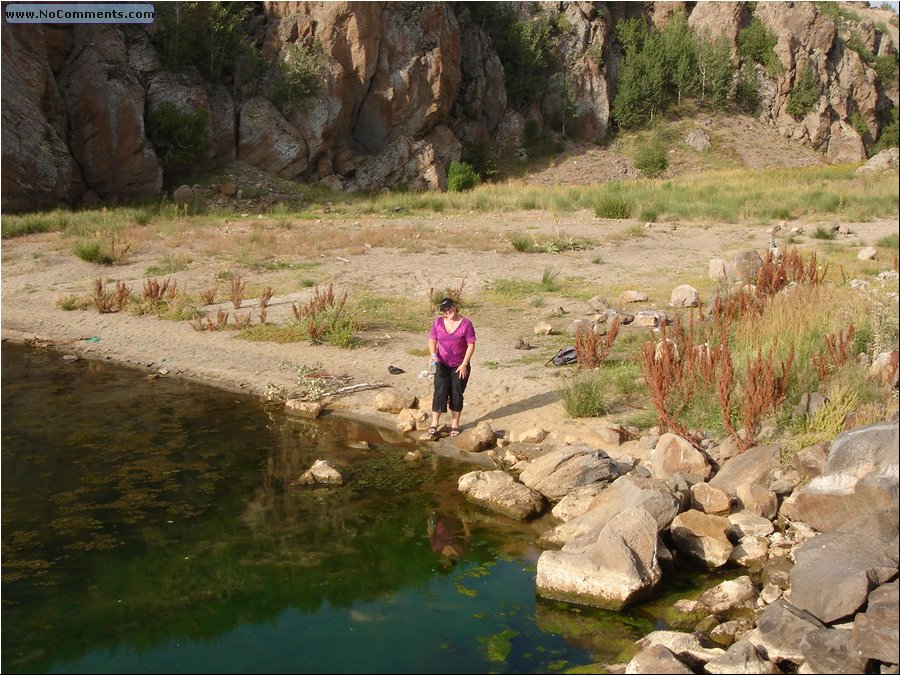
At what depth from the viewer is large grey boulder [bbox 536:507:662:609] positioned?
635 centimetres

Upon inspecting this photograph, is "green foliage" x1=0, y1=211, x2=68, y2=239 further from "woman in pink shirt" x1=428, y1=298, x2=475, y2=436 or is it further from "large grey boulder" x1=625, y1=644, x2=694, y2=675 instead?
"large grey boulder" x1=625, y1=644, x2=694, y2=675

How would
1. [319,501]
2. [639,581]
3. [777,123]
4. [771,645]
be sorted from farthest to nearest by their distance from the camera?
[777,123]
[319,501]
[639,581]
[771,645]

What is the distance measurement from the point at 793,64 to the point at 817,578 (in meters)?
56.4

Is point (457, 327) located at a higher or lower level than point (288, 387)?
higher

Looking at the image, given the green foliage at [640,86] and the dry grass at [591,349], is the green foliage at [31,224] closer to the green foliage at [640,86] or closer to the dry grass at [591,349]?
the dry grass at [591,349]

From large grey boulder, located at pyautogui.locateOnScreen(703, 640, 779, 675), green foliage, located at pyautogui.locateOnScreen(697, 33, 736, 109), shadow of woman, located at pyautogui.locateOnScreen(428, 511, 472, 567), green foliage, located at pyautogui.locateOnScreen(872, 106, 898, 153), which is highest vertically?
green foliage, located at pyautogui.locateOnScreen(697, 33, 736, 109)

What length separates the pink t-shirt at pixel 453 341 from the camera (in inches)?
389

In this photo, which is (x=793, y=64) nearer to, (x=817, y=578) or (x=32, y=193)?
(x=32, y=193)

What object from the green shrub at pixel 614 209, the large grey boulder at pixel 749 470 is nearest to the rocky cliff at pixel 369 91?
the green shrub at pixel 614 209

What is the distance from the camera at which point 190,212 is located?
28984 millimetres

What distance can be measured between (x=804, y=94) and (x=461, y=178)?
90.9ft

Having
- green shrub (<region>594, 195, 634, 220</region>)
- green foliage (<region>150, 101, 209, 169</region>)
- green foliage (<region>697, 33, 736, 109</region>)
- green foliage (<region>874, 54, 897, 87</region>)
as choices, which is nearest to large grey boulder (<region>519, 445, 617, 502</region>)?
green shrub (<region>594, 195, 634, 220</region>)

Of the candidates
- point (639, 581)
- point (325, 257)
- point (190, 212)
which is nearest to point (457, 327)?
point (639, 581)

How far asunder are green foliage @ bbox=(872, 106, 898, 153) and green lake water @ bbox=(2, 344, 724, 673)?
57002mm
